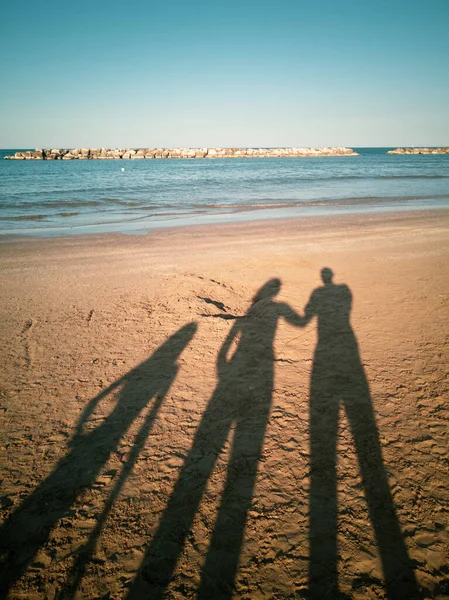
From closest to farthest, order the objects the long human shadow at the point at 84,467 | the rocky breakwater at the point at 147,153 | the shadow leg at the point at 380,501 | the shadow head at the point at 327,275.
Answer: the shadow leg at the point at 380,501 → the long human shadow at the point at 84,467 → the shadow head at the point at 327,275 → the rocky breakwater at the point at 147,153

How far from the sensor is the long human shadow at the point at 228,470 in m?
1.92

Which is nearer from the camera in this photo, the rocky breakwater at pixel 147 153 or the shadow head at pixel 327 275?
the shadow head at pixel 327 275

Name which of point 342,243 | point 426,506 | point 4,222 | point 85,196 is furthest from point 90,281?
point 85,196

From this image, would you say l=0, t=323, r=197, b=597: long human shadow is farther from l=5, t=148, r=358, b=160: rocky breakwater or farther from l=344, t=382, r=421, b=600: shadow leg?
l=5, t=148, r=358, b=160: rocky breakwater

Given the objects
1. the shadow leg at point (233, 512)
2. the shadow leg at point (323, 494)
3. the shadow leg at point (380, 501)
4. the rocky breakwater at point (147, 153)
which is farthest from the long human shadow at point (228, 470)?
the rocky breakwater at point (147, 153)

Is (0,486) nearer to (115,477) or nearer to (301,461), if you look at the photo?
(115,477)

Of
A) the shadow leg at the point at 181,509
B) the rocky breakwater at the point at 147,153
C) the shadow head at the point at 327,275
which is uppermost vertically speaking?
the rocky breakwater at the point at 147,153

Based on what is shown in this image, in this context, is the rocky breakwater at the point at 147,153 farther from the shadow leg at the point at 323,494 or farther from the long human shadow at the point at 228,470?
the shadow leg at the point at 323,494

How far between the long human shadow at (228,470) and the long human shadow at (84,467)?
1.48ft

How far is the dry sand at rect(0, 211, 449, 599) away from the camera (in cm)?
195

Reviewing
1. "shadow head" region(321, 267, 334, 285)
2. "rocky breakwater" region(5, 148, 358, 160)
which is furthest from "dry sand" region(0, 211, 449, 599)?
"rocky breakwater" region(5, 148, 358, 160)

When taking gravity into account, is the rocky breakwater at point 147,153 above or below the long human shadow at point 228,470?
above

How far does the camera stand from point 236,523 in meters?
2.19

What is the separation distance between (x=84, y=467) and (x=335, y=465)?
2042 millimetres
